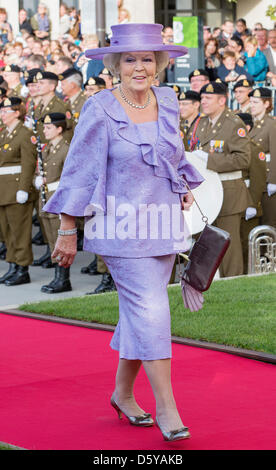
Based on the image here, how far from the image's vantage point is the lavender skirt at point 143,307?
14.9ft

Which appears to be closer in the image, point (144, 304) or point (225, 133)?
point (144, 304)

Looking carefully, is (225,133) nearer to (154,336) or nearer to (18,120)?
(18,120)

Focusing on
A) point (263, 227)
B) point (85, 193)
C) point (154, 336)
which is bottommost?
point (263, 227)

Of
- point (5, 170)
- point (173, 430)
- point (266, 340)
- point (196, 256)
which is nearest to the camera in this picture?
point (173, 430)

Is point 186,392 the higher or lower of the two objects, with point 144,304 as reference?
lower

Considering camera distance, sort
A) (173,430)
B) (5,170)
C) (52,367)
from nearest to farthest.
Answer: (173,430) → (52,367) → (5,170)

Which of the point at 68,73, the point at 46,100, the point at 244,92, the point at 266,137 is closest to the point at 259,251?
the point at 266,137

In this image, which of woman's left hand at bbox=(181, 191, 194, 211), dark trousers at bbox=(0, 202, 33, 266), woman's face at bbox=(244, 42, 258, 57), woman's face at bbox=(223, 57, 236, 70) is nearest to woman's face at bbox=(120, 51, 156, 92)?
woman's left hand at bbox=(181, 191, 194, 211)

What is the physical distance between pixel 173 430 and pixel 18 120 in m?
6.62

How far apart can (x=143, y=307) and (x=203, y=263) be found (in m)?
0.40

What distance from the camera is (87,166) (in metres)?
4.60

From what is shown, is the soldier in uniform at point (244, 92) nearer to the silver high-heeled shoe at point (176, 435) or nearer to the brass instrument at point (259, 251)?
the brass instrument at point (259, 251)

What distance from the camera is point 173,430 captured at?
14.7ft

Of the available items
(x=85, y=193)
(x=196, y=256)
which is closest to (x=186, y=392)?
(x=196, y=256)
